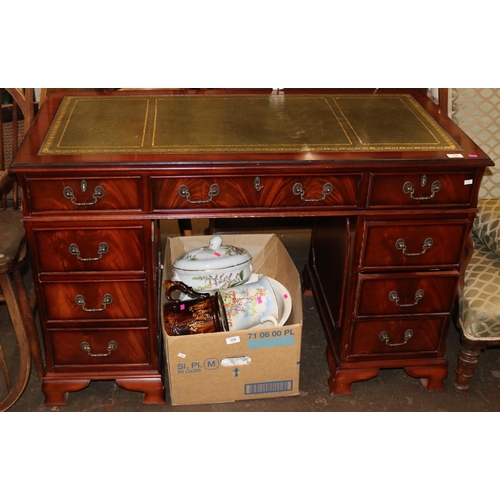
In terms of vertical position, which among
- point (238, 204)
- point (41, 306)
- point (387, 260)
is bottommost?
point (41, 306)

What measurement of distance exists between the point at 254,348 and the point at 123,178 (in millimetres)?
797

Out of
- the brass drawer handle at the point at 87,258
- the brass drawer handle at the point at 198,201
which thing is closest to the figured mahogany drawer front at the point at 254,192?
the brass drawer handle at the point at 198,201

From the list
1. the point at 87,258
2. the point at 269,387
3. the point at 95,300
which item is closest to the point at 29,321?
the point at 95,300

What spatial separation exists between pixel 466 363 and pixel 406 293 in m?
0.44

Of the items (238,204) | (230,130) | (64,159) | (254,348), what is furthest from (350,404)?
(64,159)

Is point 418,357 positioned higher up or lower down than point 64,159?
lower down

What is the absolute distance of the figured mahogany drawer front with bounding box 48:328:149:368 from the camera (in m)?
2.32

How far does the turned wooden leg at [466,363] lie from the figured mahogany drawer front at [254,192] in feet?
2.67

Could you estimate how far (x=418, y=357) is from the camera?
2.51 m

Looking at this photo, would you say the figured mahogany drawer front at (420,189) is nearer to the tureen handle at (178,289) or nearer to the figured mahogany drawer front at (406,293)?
the figured mahogany drawer front at (406,293)

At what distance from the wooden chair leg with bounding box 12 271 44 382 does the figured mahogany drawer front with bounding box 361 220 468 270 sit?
1.28 meters

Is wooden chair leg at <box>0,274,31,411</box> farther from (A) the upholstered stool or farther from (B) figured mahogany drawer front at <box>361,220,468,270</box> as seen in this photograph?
(A) the upholstered stool

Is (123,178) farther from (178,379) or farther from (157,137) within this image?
(178,379)

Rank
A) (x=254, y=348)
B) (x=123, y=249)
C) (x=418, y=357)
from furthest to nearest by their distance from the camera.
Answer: (x=418, y=357) → (x=254, y=348) → (x=123, y=249)
